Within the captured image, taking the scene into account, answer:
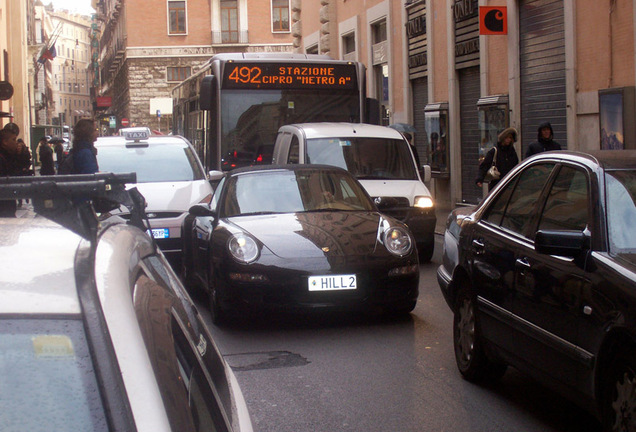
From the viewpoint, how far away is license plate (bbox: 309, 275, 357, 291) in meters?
7.96

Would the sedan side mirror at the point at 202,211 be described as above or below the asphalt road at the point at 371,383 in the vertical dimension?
above

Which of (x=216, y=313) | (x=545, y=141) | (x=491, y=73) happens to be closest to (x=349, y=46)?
(x=491, y=73)

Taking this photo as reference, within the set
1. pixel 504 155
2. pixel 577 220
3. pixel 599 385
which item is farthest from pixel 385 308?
pixel 504 155

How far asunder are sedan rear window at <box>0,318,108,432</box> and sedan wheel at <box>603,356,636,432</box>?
2896 millimetres

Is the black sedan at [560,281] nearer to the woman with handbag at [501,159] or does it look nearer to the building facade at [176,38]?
the woman with handbag at [501,159]

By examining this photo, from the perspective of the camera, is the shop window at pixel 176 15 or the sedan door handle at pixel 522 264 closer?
the sedan door handle at pixel 522 264

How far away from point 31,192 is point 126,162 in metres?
11.3

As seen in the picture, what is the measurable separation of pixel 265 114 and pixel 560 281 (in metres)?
12.3

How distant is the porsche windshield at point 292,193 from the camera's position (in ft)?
29.9

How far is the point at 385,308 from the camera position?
8.48 meters

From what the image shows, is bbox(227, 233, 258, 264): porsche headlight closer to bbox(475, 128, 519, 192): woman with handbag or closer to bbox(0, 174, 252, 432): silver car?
bbox(0, 174, 252, 432): silver car

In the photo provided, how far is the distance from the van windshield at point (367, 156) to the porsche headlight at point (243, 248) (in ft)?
15.9

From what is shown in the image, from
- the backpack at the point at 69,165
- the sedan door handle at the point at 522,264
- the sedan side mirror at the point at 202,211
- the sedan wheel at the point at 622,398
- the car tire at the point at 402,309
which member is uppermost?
the backpack at the point at 69,165

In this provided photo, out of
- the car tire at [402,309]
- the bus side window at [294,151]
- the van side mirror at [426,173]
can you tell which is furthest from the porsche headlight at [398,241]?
the van side mirror at [426,173]
